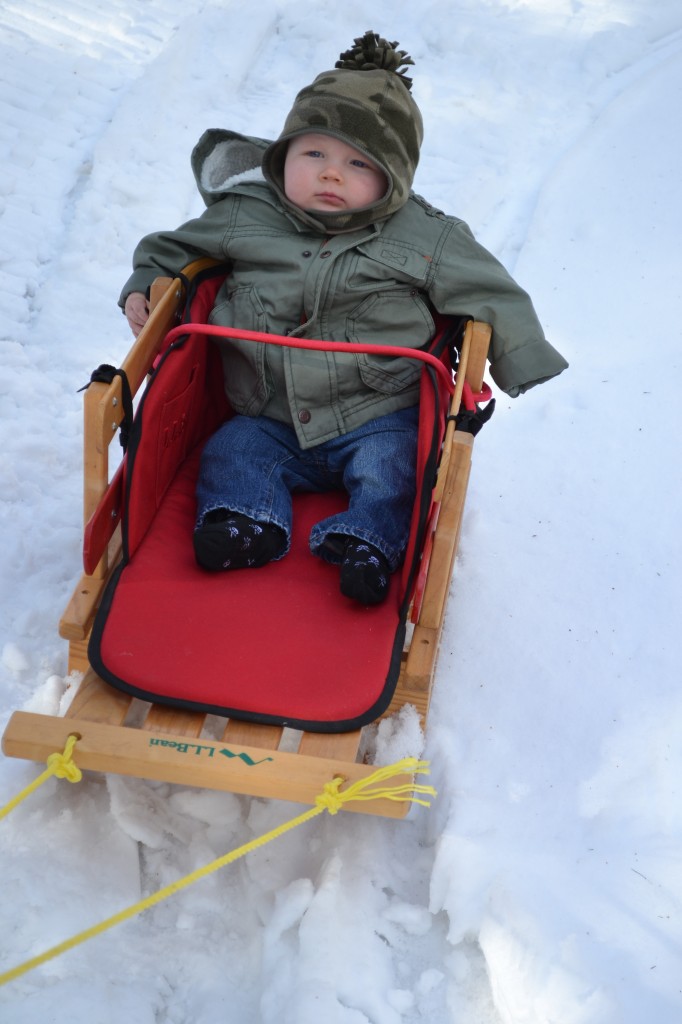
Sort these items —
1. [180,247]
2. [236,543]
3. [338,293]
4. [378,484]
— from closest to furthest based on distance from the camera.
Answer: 1. [236,543]
2. [378,484]
3. [338,293]
4. [180,247]

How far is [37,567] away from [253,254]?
2.85ft

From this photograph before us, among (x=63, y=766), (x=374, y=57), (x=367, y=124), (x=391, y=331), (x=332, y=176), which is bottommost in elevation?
(x=63, y=766)

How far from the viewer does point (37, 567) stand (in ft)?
7.55

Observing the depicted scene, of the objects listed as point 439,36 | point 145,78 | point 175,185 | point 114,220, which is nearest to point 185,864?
point 114,220

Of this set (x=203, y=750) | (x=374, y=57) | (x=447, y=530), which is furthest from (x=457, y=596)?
(x=374, y=57)

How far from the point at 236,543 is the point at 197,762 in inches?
18.7

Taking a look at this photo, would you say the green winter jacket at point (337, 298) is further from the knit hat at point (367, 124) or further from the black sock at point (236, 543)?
the black sock at point (236, 543)

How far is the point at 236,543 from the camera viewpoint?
1.94 metres

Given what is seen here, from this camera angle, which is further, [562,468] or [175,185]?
[175,185]

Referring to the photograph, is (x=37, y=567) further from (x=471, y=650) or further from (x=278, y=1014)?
→ (x=278, y=1014)

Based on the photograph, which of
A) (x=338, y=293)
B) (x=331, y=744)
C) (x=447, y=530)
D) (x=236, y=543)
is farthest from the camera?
(x=338, y=293)

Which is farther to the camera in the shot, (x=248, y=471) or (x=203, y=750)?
(x=248, y=471)

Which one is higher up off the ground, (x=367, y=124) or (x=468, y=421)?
(x=367, y=124)

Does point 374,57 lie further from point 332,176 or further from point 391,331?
point 391,331
